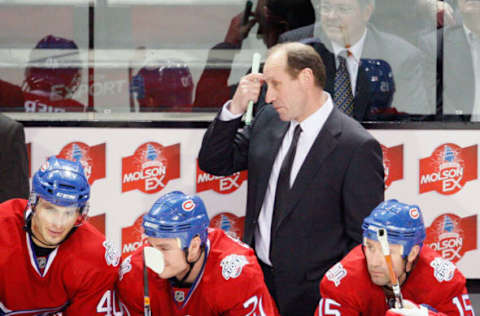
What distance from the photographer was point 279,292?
4.08m

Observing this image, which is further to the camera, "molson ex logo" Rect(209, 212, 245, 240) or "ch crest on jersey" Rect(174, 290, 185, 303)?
"molson ex logo" Rect(209, 212, 245, 240)

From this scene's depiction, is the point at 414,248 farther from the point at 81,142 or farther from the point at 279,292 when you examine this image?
the point at 81,142

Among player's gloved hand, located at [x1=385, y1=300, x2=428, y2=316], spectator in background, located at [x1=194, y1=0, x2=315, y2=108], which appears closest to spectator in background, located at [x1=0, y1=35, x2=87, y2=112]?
spectator in background, located at [x1=194, y1=0, x2=315, y2=108]

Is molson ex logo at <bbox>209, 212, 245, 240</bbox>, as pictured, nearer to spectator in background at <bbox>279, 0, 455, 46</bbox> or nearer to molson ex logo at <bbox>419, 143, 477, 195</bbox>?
molson ex logo at <bbox>419, 143, 477, 195</bbox>

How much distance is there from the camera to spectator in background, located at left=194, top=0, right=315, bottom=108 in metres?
5.24

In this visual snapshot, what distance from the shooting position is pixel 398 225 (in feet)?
11.6

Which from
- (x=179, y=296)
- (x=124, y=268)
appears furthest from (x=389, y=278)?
(x=124, y=268)

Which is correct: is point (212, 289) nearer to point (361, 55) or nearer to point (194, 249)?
point (194, 249)

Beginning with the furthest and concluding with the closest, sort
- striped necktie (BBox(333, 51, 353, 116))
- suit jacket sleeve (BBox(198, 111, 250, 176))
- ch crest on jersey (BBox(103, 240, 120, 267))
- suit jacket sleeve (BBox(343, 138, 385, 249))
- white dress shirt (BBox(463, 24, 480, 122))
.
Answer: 1. white dress shirt (BBox(463, 24, 480, 122))
2. striped necktie (BBox(333, 51, 353, 116))
3. suit jacket sleeve (BBox(198, 111, 250, 176))
4. suit jacket sleeve (BBox(343, 138, 385, 249))
5. ch crest on jersey (BBox(103, 240, 120, 267))

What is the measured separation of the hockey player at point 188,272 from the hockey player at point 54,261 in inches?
4.4

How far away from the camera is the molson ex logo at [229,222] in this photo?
5.27 metres

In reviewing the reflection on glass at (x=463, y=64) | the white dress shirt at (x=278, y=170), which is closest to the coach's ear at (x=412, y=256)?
the white dress shirt at (x=278, y=170)

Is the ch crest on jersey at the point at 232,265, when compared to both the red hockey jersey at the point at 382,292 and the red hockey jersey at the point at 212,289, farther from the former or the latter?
the red hockey jersey at the point at 382,292

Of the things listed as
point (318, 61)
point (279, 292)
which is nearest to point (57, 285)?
point (279, 292)
